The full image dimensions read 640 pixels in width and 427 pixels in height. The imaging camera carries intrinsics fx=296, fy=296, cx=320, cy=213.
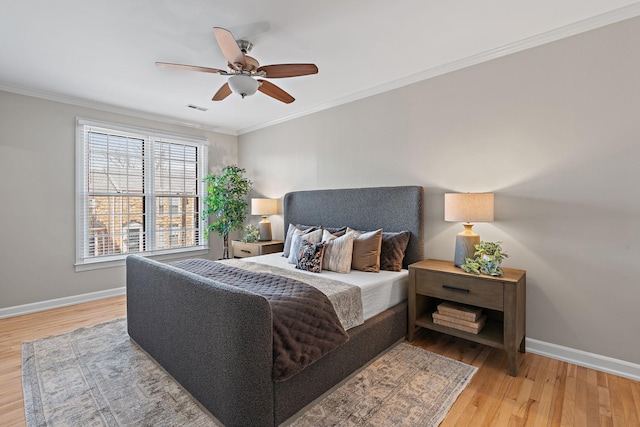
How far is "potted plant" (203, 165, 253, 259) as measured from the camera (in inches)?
186

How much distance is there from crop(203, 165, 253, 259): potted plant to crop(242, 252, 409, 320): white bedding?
6.81ft

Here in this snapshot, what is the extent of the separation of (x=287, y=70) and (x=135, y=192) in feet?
10.9

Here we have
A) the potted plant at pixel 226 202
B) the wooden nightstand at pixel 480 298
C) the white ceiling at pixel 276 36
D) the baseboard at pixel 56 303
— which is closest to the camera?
the white ceiling at pixel 276 36

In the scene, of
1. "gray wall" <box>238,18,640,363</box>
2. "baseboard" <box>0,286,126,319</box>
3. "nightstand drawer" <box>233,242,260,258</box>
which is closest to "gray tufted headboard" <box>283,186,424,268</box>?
"gray wall" <box>238,18,640,363</box>

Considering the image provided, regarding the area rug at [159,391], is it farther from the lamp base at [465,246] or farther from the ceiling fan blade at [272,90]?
the ceiling fan blade at [272,90]

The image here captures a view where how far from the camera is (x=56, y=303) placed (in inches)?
145

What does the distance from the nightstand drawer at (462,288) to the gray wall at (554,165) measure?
0.53 meters

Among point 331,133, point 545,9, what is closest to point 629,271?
point 545,9

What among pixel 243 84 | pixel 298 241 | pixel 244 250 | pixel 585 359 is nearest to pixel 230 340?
pixel 298 241

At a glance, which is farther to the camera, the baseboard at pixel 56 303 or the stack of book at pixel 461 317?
the baseboard at pixel 56 303

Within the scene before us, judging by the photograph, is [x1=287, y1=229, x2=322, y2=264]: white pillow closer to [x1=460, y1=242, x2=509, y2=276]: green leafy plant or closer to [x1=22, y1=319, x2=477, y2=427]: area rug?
[x1=22, y1=319, x2=477, y2=427]: area rug

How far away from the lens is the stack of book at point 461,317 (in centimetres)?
240

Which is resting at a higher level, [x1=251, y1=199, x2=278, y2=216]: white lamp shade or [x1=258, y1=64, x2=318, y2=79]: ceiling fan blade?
[x1=258, y1=64, x2=318, y2=79]: ceiling fan blade

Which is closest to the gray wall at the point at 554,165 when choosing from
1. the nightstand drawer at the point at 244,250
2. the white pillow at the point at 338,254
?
the white pillow at the point at 338,254
